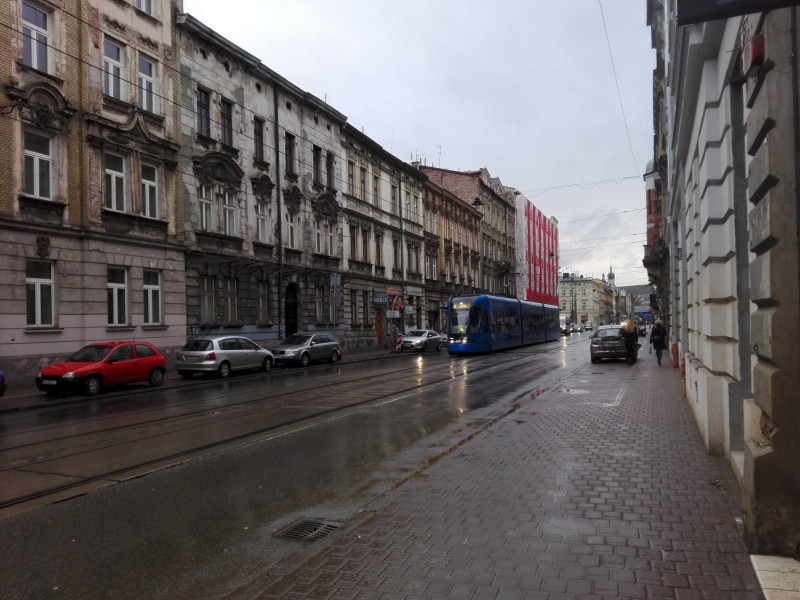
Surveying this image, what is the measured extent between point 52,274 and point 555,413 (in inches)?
647

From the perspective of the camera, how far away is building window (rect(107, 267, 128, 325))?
21594mm

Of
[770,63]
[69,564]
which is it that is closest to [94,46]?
[69,564]

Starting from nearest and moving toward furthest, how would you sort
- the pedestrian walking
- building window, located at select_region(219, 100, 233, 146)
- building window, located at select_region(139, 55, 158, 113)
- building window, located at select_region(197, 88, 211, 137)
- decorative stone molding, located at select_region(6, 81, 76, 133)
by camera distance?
decorative stone molding, located at select_region(6, 81, 76, 133) < building window, located at select_region(139, 55, 158, 113) < the pedestrian walking < building window, located at select_region(197, 88, 211, 137) < building window, located at select_region(219, 100, 233, 146)

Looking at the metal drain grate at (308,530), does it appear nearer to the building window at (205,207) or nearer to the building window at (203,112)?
the building window at (205,207)

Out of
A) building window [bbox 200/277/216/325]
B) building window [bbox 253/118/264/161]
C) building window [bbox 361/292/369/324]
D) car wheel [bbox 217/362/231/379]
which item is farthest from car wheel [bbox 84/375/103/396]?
building window [bbox 361/292/369/324]

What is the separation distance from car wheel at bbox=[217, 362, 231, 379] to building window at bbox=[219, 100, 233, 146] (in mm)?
11292

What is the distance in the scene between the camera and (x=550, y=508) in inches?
215

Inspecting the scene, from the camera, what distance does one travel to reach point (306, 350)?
26.2 m

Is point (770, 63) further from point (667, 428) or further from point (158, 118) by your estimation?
point (158, 118)

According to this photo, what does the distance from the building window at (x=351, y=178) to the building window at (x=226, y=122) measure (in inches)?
424

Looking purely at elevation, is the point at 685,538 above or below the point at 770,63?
below

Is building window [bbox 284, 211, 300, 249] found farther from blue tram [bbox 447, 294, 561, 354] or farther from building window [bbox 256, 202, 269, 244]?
blue tram [bbox 447, 294, 561, 354]

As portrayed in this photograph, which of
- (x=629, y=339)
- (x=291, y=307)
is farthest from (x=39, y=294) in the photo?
(x=629, y=339)

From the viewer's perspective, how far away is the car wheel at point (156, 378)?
717 inches
